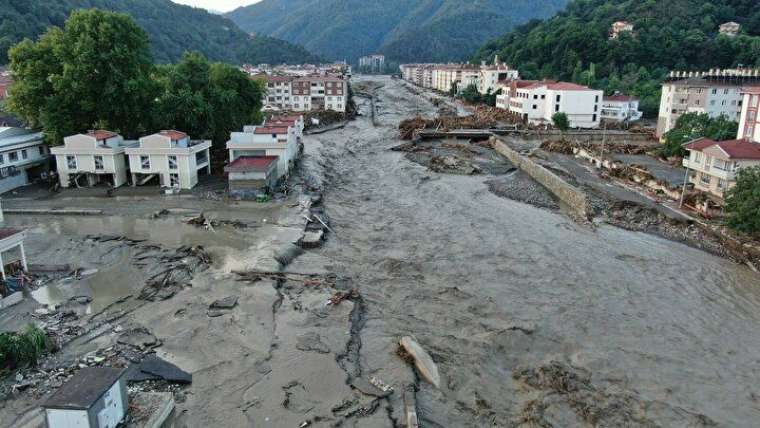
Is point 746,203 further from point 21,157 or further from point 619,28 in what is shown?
point 619,28

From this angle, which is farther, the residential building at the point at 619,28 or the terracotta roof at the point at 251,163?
the residential building at the point at 619,28

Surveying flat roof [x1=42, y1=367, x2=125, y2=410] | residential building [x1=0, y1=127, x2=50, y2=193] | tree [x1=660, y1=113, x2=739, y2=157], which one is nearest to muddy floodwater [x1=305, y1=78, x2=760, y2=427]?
flat roof [x1=42, y1=367, x2=125, y2=410]

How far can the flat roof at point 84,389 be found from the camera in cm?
902

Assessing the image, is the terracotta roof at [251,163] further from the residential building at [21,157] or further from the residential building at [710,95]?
the residential building at [710,95]

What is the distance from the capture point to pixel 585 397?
12289mm

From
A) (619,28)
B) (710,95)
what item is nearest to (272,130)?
(710,95)

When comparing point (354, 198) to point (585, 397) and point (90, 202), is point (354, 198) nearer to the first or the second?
point (90, 202)

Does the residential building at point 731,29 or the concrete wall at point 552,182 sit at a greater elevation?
the residential building at point 731,29

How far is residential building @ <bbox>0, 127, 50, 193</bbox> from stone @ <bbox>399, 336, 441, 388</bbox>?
85.5 feet

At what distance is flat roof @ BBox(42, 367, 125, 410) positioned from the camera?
9.02m

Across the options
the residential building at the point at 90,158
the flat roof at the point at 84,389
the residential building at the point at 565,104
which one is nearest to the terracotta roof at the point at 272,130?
the residential building at the point at 90,158

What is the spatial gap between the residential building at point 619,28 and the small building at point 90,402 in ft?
327

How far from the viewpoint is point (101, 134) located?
1161 inches

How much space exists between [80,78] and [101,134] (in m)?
3.97
